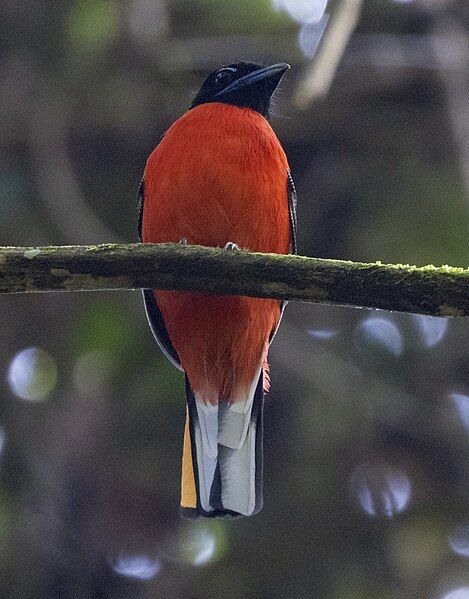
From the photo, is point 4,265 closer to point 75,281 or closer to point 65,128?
point 75,281

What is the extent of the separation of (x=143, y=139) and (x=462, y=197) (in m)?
1.97

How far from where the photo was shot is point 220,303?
13.0ft

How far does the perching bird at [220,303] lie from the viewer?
3836 millimetres

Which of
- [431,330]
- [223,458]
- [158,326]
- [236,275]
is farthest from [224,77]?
[431,330]

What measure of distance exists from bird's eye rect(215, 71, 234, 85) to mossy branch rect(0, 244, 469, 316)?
70.6 inches

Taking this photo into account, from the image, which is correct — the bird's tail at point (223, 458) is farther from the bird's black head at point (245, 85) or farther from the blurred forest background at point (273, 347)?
the blurred forest background at point (273, 347)

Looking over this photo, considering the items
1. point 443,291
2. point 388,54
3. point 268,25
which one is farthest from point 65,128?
point 443,291

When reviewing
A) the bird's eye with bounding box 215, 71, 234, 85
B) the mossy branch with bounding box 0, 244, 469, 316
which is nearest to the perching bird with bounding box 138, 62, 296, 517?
the bird's eye with bounding box 215, 71, 234, 85

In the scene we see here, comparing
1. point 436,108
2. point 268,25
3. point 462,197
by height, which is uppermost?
point 268,25

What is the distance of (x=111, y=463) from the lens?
5.68 metres

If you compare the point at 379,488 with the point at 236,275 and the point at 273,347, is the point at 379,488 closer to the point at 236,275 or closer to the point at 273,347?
the point at 273,347

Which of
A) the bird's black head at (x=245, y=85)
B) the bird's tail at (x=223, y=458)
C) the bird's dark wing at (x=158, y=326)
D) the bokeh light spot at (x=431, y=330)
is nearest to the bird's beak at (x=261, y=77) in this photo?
the bird's black head at (x=245, y=85)

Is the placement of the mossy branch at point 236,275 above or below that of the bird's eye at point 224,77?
below

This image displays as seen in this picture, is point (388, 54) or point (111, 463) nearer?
point (111, 463)
